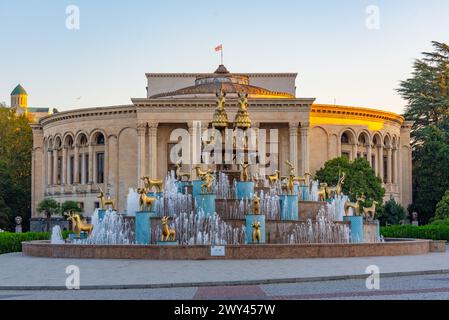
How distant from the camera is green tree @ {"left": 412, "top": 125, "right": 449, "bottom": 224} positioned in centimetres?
7669

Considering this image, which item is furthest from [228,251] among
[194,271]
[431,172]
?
[431,172]

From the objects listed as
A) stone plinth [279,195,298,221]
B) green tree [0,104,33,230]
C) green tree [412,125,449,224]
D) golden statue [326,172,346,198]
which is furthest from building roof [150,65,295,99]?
stone plinth [279,195,298,221]

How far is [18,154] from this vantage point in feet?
303

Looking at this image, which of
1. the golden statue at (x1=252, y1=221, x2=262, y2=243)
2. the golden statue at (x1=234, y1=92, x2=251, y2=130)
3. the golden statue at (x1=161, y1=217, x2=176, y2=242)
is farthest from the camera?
the golden statue at (x1=234, y1=92, x2=251, y2=130)

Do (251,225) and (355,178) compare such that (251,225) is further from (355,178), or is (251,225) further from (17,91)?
(17,91)

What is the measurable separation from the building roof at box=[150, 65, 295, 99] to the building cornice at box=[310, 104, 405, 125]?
10.4 feet

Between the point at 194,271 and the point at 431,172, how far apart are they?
60.4 m

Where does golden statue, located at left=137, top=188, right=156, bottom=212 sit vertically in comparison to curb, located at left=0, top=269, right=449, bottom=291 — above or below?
above

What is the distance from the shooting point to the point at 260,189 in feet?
113

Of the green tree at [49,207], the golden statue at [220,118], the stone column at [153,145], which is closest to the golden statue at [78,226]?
the golden statue at [220,118]

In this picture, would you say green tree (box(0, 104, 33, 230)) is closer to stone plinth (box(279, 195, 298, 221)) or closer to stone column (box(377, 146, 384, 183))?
stone column (box(377, 146, 384, 183))

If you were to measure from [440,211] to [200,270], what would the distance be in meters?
40.6

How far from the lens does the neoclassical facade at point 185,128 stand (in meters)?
75.4
